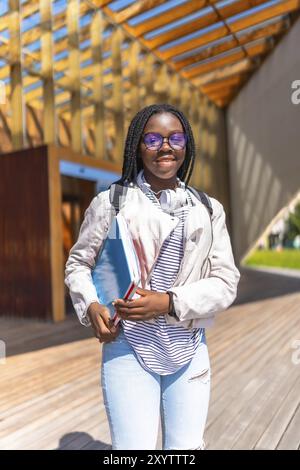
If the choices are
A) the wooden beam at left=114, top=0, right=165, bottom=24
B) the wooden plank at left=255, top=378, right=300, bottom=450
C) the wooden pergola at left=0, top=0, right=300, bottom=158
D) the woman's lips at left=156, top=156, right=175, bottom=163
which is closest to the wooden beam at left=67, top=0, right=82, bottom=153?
the wooden pergola at left=0, top=0, right=300, bottom=158

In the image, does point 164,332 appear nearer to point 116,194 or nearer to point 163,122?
point 116,194

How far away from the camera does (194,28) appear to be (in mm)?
12734

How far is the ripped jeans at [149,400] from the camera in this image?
4.26 ft

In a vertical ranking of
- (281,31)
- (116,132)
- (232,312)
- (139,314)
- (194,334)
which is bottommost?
(232,312)

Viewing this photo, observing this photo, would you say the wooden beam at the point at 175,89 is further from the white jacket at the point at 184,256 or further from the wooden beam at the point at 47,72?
the white jacket at the point at 184,256

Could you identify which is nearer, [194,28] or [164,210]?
[164,210]

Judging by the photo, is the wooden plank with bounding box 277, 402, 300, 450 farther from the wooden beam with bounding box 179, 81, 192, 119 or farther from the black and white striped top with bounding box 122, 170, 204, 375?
the wooden beam with bounding box 179, 81, 192, 119

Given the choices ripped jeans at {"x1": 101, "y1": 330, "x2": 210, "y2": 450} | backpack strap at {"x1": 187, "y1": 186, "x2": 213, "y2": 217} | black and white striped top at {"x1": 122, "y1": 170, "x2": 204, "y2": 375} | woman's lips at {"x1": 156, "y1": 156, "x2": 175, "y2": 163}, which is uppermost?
woman's lips at {"x1": 156, "y1": 156, "x2": 175, "y2": 163}

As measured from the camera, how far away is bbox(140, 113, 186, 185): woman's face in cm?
138

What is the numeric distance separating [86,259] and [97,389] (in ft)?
9.33

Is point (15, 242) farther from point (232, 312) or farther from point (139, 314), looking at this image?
point (139, 314)

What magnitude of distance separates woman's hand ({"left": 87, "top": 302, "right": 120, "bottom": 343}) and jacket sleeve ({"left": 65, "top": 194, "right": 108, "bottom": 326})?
40mm
